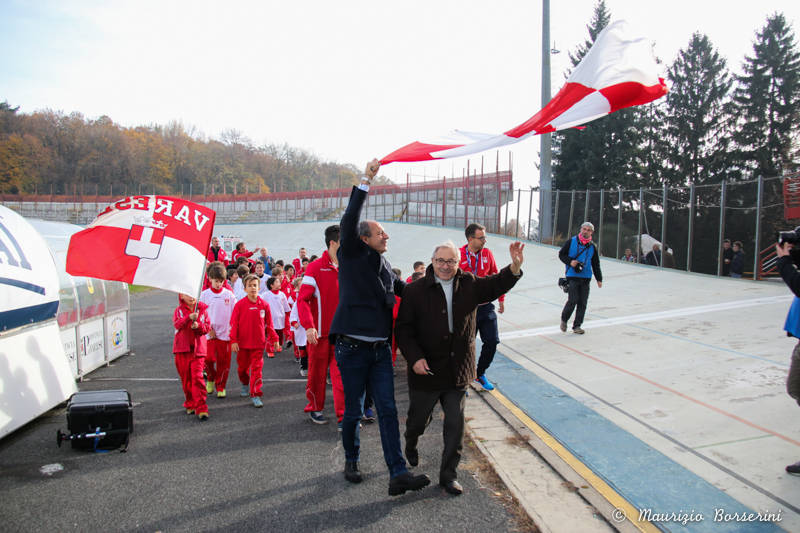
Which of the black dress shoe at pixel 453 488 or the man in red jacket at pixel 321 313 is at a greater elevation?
the man in red jacket at pixel 321 313

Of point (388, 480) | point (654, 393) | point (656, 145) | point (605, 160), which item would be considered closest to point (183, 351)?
point (388, 480)

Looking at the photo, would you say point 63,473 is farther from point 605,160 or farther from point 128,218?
point 605,160

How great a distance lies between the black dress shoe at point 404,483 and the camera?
3670 millimetres

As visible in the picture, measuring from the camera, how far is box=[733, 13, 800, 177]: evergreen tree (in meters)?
34.0

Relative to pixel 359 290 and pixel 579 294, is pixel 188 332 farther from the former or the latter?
pixel 579 294

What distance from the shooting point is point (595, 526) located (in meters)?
3.19

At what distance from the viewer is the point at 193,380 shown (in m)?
5.71

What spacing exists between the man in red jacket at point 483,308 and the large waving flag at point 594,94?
1423 millimetres

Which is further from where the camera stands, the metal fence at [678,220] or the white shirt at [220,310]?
the metal fence at [678,220]

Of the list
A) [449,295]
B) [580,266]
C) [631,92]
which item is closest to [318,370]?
[449,295]

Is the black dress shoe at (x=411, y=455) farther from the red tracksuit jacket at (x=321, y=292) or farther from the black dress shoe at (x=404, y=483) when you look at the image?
the red tracksuit jacket at (x=321, y=292)

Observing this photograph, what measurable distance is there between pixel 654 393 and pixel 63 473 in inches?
229

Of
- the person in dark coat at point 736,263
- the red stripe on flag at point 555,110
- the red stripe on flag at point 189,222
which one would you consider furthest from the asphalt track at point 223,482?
the person in dark coat at point 736,263

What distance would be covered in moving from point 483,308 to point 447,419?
2449mm
